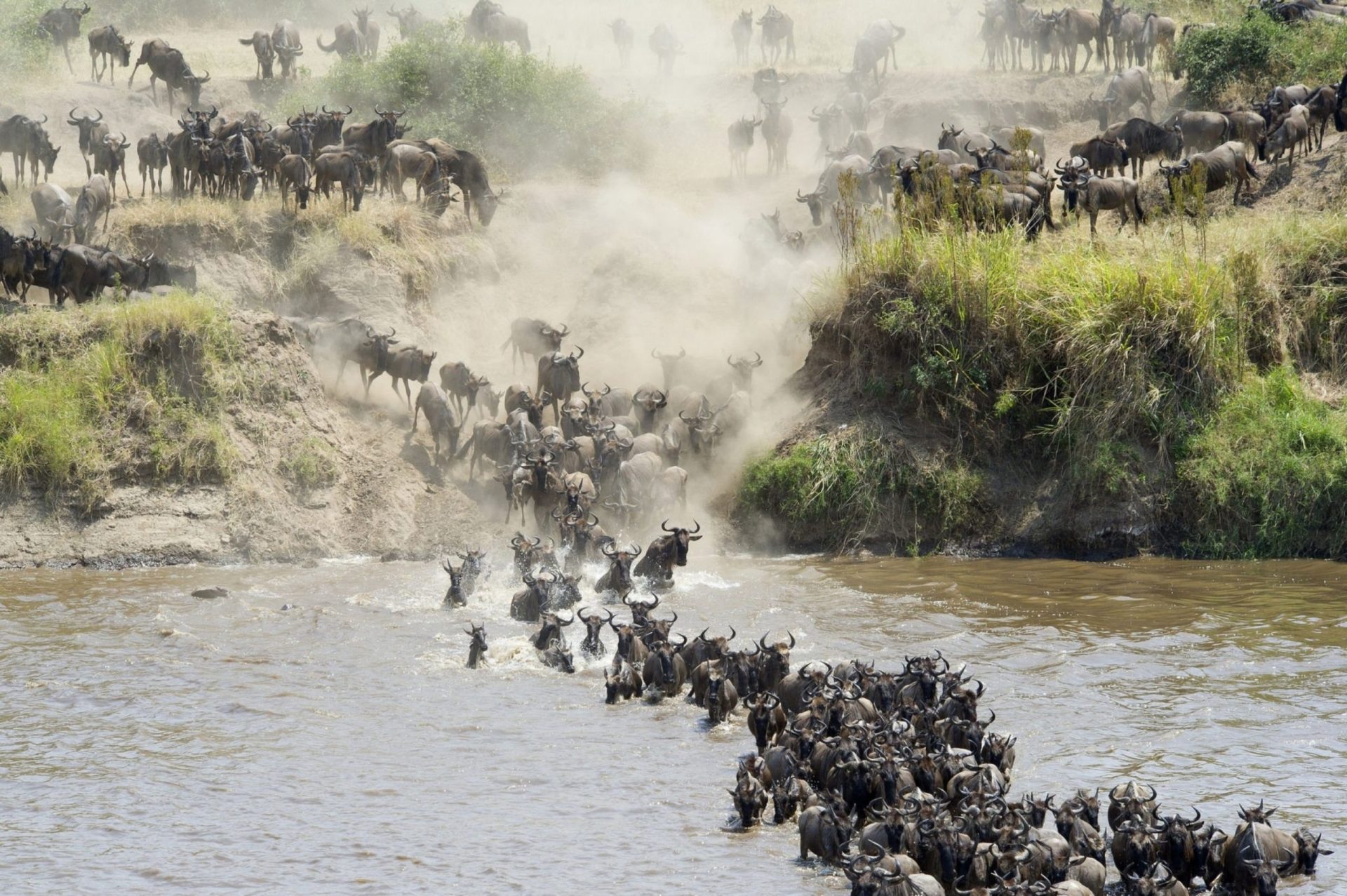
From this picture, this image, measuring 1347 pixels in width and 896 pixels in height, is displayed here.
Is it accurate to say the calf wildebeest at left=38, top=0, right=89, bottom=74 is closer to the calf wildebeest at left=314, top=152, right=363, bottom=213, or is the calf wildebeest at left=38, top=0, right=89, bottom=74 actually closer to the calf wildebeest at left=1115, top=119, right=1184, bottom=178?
the calf wildebeest at left=314, top=152, right=363, bottom=213

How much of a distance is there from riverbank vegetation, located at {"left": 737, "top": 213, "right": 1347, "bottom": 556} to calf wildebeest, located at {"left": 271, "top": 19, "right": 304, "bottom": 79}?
22405 millimetres

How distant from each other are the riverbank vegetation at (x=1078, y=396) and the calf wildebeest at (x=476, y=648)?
5.71 metres

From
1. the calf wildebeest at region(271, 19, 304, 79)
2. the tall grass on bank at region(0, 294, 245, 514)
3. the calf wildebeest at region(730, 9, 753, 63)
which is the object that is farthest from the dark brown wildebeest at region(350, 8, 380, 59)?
the tall grass on bank at region(0, 294, 245, 514)

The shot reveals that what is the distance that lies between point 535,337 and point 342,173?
431 centimetres

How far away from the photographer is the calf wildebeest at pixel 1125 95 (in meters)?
32.7

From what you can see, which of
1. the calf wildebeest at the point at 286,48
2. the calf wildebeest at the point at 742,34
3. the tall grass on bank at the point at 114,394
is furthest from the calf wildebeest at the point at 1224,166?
the calf wildebeest at the point at 742,34

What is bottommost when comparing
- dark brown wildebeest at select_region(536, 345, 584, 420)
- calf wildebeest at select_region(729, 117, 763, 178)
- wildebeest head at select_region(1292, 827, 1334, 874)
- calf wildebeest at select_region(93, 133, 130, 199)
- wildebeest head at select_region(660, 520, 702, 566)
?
wildebeest head at select_region(1292, 827, 1334, 874)

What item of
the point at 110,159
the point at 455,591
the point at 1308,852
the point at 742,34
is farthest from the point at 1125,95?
the point at 1308,852

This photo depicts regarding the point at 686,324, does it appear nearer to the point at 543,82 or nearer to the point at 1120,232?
the point at 1120,232

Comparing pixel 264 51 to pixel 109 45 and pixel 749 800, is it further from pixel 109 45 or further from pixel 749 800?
pixel 749 800

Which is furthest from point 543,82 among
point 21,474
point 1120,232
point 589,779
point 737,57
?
Answer: point 589,779

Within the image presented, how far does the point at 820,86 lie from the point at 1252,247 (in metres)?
23.3

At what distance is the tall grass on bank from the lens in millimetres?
17547

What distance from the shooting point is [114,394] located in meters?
18.2
